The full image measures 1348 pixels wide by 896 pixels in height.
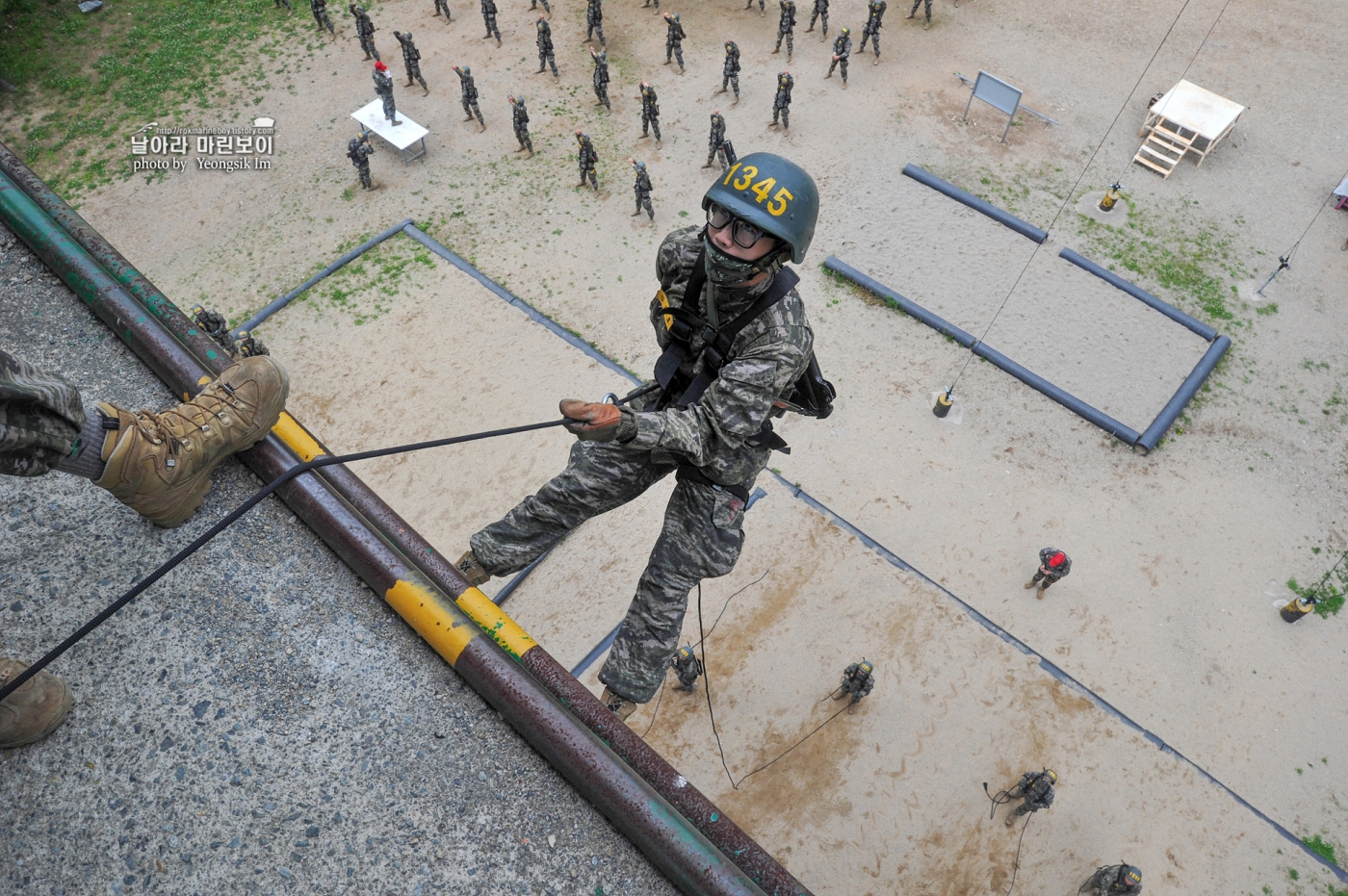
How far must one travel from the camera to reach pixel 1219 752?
9.88 m

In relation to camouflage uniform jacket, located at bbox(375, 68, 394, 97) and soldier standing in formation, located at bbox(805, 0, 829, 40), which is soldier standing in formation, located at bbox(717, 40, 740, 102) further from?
camouflage uniform jacket, located at bbox(375, 68, 394, 97)

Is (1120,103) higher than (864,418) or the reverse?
higher

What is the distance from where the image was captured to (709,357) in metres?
5.44

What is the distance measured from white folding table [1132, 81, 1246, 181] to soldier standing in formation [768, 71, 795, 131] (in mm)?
6302

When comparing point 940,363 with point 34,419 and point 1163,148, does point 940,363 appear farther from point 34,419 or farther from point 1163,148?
point 34,419

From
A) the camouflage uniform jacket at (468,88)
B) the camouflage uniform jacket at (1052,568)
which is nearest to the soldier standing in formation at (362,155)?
the camouflage uniform jacket at (468,88)

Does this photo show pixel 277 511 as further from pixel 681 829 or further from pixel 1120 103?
pixel 1120 103

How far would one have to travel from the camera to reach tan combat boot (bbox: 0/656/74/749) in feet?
12.5

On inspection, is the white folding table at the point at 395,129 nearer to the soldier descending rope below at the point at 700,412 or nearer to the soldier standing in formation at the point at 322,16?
the soldier standing in formation at the point at 322,16

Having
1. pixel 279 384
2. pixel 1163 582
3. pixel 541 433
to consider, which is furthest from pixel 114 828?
pixel 1163 582

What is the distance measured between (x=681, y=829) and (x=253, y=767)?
6.58ft

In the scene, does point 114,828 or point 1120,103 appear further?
point 1120,103

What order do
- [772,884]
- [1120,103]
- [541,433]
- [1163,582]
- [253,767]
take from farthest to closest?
[1120,103]
[541,433]
[1163,582]
[253,767]
[772,884]

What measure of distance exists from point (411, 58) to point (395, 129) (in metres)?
1.91
